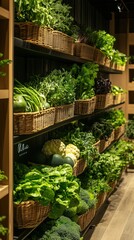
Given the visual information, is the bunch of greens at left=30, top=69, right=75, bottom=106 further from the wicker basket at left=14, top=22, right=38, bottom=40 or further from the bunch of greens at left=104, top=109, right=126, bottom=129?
the bunch of greens at left=104, top=109, right=126, bottom=129

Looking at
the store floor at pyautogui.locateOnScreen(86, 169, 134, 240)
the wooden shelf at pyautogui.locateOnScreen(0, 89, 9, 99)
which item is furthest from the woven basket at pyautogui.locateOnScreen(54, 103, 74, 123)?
the store floor at pyautogui.locateOnScreen(86, 169, 134, 240)

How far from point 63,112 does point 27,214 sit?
108 cm

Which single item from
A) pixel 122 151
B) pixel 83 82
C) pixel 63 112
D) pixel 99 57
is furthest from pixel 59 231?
pixel 122 151

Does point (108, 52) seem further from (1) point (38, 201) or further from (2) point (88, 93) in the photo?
(1) point (38, 201)

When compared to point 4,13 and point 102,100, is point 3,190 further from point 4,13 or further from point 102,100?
point 102,100

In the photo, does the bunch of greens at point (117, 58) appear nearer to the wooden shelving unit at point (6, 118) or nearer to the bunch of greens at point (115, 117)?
the bunch of greens at point (115, 117)

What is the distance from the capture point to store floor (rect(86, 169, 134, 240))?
452 cm

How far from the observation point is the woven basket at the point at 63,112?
3.38m

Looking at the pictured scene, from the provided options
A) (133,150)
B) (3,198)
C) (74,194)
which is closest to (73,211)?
(74,194)

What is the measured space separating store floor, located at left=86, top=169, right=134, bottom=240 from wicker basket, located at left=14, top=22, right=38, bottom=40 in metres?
2.47

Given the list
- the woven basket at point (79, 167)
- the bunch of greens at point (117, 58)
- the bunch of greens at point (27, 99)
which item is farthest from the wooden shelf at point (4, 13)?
the bunch of greens at point (117, 58)

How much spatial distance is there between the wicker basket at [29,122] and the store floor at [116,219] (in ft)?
6.49

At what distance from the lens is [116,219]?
505 cm

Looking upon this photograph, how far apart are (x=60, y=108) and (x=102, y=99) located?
5.10ft
